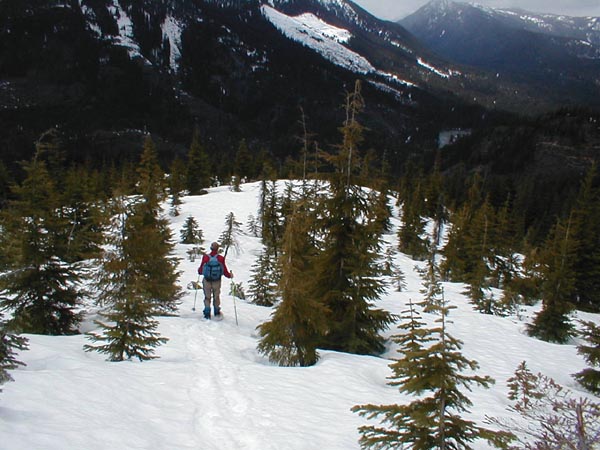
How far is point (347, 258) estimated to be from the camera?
393 inches

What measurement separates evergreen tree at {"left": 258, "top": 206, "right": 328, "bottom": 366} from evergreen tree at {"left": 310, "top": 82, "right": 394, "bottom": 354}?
157 centimetres

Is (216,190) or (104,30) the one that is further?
(104,30)

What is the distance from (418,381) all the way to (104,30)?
733 feet

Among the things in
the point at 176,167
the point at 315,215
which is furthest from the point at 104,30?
the point at 315,215

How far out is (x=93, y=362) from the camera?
244 inches

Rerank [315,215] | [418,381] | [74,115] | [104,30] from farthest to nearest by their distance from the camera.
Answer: [104,30] → [74,115] → [315,215] → [418,381]

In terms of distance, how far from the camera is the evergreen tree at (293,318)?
773 cm

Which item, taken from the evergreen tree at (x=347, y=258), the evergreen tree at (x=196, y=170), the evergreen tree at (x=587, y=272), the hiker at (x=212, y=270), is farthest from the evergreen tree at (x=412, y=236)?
the hiker at (x=212, y=270)

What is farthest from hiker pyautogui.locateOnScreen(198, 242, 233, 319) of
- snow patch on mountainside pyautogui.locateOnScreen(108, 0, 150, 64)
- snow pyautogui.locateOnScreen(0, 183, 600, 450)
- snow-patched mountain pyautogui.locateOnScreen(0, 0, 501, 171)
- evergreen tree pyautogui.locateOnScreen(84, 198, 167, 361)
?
snow patch on mountainside pyautogui.locateOnScreen(108, 0, 150, 64)

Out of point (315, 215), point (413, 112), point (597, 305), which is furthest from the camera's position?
point (413, 112)

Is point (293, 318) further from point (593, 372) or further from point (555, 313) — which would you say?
point (555, 313)

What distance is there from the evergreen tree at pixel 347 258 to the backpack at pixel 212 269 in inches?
115

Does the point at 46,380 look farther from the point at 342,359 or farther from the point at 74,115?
the point at 74,115

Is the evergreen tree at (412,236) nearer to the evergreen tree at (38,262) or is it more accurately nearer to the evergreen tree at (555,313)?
the evergreen tree at (555,313)
